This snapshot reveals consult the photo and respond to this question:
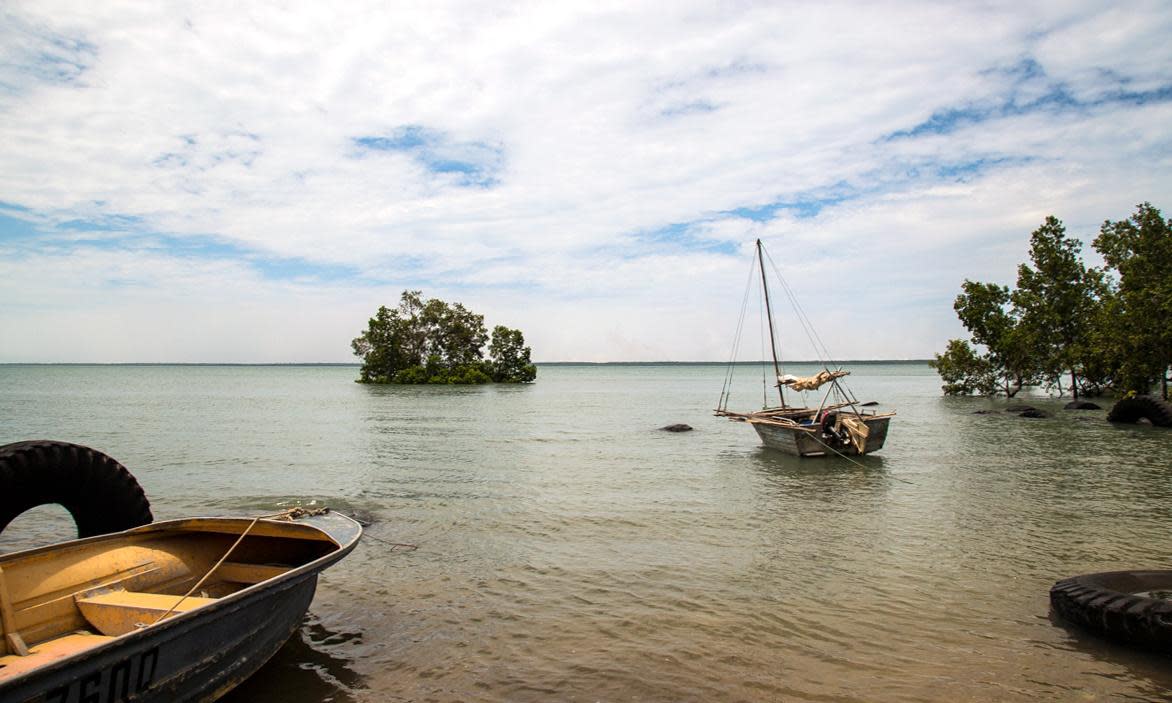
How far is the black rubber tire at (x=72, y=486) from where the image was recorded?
23.1 ft

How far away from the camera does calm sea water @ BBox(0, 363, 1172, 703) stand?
6344 mm

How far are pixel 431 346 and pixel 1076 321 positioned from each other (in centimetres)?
7446

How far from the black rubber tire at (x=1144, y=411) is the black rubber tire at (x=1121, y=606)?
1111 inches

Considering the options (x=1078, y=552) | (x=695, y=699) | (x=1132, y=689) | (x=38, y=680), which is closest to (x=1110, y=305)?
(x=1078, y=552)

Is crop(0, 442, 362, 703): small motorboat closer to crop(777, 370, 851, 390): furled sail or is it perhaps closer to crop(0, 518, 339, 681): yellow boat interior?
crop(0, 518, 339, 681): yellow boat interior

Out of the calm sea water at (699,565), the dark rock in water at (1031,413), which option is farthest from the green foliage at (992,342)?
the calm sea water at (699,565)

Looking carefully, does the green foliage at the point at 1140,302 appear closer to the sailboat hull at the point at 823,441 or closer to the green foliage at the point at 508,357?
the sailboat hull at the point at 823,441

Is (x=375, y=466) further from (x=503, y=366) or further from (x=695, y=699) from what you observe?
(x=503, y=366)

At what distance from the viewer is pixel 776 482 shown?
1775 centimetres

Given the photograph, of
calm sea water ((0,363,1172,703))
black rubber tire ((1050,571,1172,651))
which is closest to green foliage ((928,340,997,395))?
calm sea water ((0,363,1172,703))

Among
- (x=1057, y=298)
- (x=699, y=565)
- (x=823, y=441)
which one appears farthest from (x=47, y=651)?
(x=1057, y=298)

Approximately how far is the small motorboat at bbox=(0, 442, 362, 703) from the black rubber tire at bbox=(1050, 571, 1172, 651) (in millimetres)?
7832

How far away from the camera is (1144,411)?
29938 millimetres

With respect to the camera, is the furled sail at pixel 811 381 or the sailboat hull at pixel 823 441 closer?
the sailboat hull at pixel 823 441
